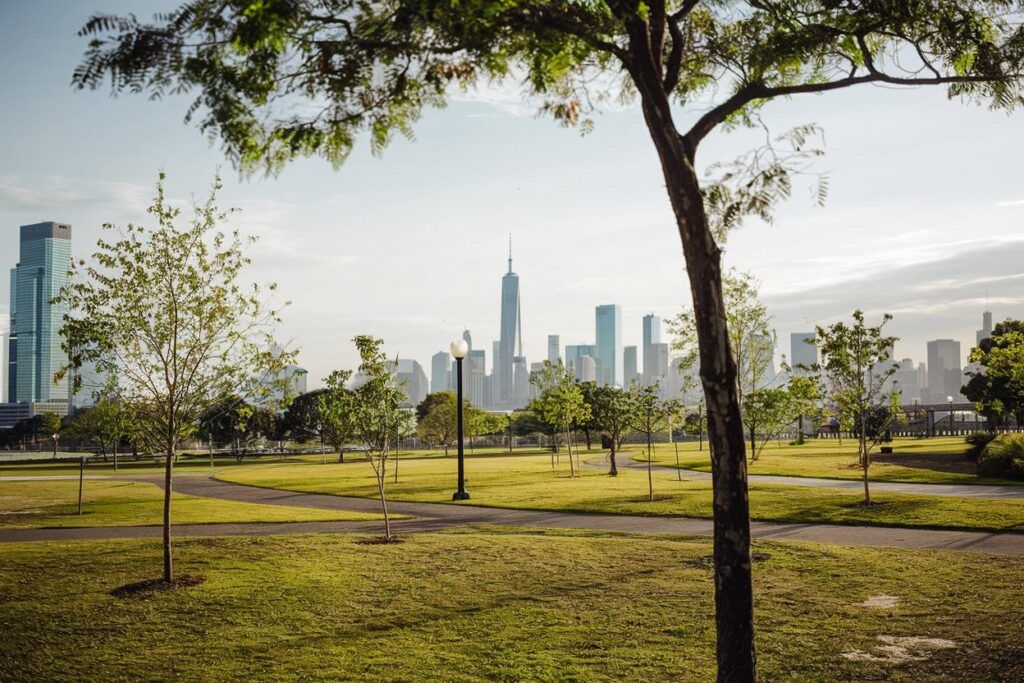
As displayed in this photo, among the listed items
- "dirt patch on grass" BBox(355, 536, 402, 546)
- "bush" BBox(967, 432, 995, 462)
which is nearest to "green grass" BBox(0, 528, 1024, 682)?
"dirt patch on grass" BBox(355, 536, 402, 546)

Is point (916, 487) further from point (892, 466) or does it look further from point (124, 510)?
point (124, 510)

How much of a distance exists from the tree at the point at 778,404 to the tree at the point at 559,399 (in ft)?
29.4

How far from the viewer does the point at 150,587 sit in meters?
12.4

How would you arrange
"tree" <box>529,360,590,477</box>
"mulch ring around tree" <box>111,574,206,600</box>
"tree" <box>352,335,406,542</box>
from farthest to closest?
"tree" <box>529,360,590,477</box> < "tree" <box>352,335,406,542</box> < "mulch ring around tree" <box>111,574,206,600</box>

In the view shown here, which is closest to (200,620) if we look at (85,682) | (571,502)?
(85,682)

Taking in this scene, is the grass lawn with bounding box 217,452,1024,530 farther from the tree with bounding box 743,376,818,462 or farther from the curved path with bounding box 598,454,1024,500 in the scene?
the tree with bounding box 743,376,818,462

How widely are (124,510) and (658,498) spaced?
18.3 m

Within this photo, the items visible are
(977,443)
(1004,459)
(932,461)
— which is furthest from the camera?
(932,461)

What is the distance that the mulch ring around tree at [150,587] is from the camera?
11977 mm

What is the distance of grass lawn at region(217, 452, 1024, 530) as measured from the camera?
20.0 metres

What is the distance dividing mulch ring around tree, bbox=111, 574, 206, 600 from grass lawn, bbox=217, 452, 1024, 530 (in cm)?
1339

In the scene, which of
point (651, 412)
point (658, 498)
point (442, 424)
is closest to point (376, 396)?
point (658, 498)

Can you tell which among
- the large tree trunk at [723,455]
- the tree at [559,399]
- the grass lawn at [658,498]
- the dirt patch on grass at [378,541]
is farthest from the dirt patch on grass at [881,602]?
the tree at [559,399]

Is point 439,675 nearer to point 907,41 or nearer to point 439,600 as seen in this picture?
point 439,600
